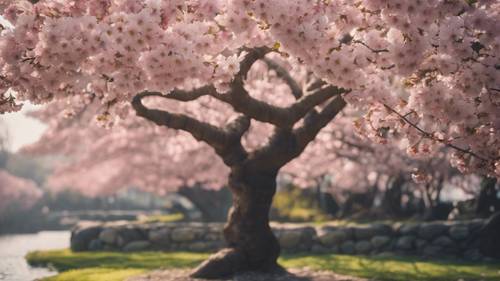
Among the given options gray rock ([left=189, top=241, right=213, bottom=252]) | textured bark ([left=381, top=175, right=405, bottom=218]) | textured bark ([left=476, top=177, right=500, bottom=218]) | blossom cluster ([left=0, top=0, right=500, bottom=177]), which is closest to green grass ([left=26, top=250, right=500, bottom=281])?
gray rock ([left=189, top=241, right=213, bottom=252])

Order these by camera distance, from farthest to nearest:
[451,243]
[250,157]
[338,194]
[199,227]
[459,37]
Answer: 1. [338,194]
2. [199,227]
3. [451,243]
4. [250,157]
5. [459,37]

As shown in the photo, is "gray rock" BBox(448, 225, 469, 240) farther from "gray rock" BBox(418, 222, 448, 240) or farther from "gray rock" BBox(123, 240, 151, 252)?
"gray rock" BBox(123, 240, 151, 252)

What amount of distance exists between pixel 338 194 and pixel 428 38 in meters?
21.7

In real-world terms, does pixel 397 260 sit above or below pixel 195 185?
below

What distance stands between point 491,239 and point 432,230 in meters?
1.52

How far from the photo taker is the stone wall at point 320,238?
13.2 meters

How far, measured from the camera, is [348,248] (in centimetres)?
1414

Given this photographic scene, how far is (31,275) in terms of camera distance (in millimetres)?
11703

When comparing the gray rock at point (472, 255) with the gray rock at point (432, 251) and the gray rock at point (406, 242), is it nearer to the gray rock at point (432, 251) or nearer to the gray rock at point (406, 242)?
the gray rock at point (432, 251)

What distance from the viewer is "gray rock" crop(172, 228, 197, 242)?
15.7m

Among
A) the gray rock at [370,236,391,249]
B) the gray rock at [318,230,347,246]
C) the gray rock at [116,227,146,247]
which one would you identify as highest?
the gray rock at [116,227,146,247]

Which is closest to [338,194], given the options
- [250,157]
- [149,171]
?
[149,171]

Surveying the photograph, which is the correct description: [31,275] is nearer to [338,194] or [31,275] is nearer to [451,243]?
[451,243]

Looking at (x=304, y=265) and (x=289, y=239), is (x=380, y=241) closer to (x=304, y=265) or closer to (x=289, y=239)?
(x=289, y=239)
